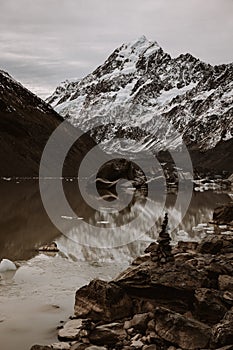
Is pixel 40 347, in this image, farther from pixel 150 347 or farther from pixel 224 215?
pixel 224 215

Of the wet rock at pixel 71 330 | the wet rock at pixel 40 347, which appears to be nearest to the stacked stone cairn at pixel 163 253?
the wet rock at pixel 71 330

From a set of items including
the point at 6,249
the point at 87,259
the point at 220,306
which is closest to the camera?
the point at 220,306

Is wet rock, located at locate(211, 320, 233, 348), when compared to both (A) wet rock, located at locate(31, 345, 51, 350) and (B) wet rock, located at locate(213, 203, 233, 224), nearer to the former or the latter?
(A) wet rock, located at locate(31, 345, 51, 350)

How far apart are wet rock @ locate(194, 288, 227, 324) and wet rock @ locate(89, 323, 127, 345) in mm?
1887

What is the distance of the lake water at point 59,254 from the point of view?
12406mm

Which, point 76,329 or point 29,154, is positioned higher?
point 29,154

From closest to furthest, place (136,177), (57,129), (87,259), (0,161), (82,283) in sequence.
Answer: (82,283), (87,259), (136,177), (0,161), (57,129)

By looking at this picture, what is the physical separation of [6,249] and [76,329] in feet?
35.2

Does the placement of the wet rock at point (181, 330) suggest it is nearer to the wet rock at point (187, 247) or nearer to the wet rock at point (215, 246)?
the wet rock at point (215, 246)

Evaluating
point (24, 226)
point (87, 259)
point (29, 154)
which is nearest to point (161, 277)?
point (87, 259)

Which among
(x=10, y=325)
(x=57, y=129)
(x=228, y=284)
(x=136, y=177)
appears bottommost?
(x=10, y=325)

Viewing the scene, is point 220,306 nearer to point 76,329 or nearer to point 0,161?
point 76,329

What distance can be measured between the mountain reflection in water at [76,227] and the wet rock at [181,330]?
943 centimetres

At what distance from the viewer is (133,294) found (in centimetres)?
1288
